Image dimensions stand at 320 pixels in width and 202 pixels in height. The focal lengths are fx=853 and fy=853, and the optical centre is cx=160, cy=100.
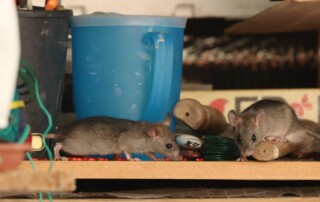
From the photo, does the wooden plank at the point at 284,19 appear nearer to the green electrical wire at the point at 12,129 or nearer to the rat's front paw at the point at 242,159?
the rat's front paw at the point at 242,159

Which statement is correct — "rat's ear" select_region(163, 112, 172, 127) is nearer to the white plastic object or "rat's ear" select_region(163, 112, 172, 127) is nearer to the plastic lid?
the plastic lid

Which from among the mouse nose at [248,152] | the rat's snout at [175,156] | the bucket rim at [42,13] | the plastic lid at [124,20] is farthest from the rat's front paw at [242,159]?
the bucket rim at [42,13]

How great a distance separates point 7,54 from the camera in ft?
3.75

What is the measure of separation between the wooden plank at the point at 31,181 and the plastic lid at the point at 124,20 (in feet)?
2.57

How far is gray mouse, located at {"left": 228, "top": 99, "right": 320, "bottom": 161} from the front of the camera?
2.12m

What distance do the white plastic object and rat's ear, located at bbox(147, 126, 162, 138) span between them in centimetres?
76

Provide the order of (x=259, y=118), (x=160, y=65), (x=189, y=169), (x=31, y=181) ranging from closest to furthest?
(x=31, y=181) → (x=189, y=169) → (x=160, y=65) → (x=259, y=118)

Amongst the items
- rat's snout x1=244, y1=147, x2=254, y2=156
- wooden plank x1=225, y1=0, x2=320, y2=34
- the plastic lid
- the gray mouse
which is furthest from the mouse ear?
the plastic lid

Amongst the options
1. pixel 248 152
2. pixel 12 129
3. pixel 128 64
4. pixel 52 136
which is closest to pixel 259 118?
pixel 248 152

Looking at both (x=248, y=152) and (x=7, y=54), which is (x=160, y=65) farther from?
(x=7, y=54)

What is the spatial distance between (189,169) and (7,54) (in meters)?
0.70

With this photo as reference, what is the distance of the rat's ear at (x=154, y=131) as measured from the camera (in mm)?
1896

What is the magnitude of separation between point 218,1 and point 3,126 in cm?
145

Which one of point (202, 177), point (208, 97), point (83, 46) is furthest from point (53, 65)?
point (208, 97)
